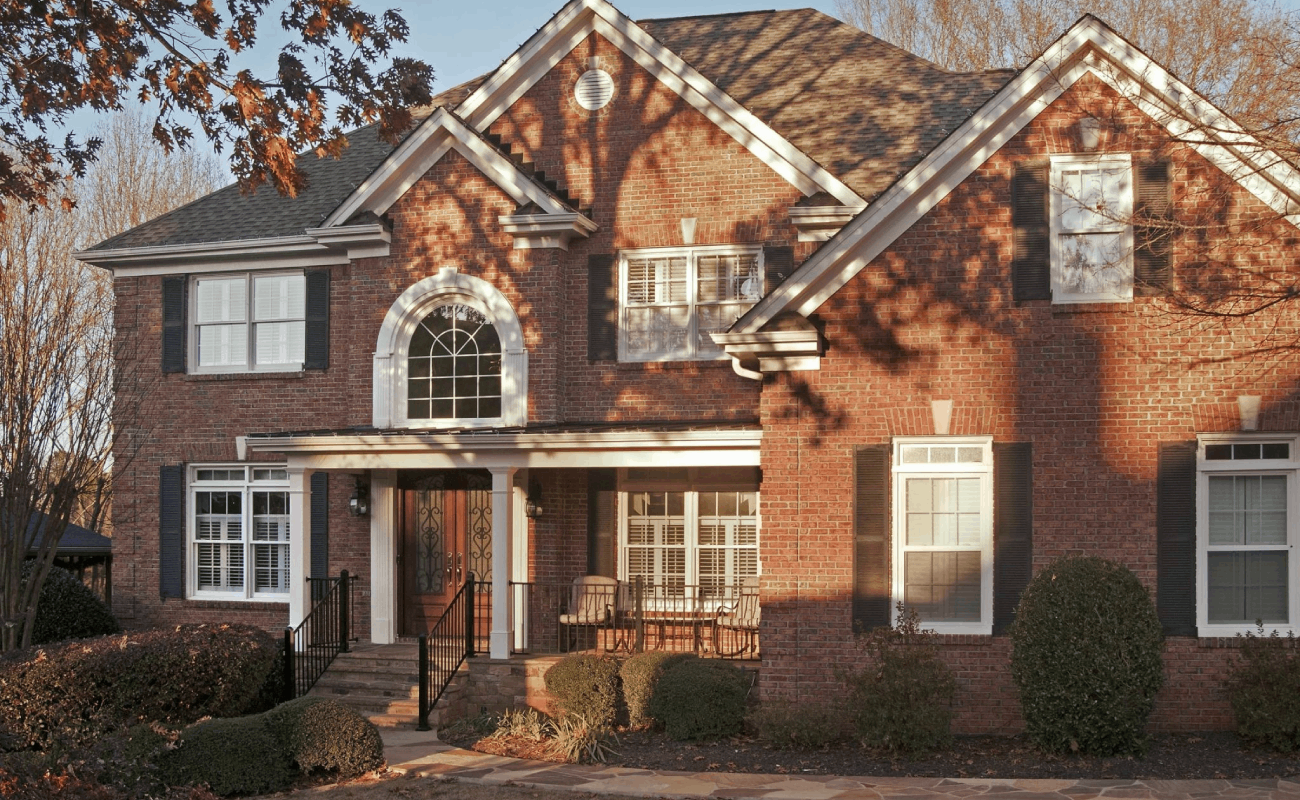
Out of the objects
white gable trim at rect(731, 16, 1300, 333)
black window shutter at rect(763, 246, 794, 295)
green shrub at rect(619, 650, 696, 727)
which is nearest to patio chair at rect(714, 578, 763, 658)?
green shrub at rect(619, 650, 696, 727)

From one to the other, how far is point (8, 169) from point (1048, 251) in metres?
10.0

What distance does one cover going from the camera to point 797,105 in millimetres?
18062

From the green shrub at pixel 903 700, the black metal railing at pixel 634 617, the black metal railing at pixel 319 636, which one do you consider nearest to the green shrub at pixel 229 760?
the black metal railing at pixel 319 636

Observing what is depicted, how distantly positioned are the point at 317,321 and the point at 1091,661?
11102 millimetres

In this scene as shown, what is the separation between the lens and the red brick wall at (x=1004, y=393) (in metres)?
12.4

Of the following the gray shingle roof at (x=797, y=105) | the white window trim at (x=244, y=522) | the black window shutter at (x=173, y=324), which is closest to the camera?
the gray shingle roof at (x=797, y=105)

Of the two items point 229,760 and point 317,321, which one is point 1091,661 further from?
point 317,321

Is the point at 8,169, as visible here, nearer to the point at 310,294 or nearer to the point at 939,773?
the point at 310,294

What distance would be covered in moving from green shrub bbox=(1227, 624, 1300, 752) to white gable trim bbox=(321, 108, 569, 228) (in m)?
8.95

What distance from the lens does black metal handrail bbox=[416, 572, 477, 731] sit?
13.9 m

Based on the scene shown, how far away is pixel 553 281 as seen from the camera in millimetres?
16000

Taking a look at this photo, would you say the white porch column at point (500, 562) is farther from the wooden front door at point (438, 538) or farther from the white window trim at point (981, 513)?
the white window trim at point (981, 513)

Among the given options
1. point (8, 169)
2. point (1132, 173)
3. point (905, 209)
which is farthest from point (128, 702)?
point (1132, 173)

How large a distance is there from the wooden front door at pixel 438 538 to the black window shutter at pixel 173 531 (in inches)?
136
